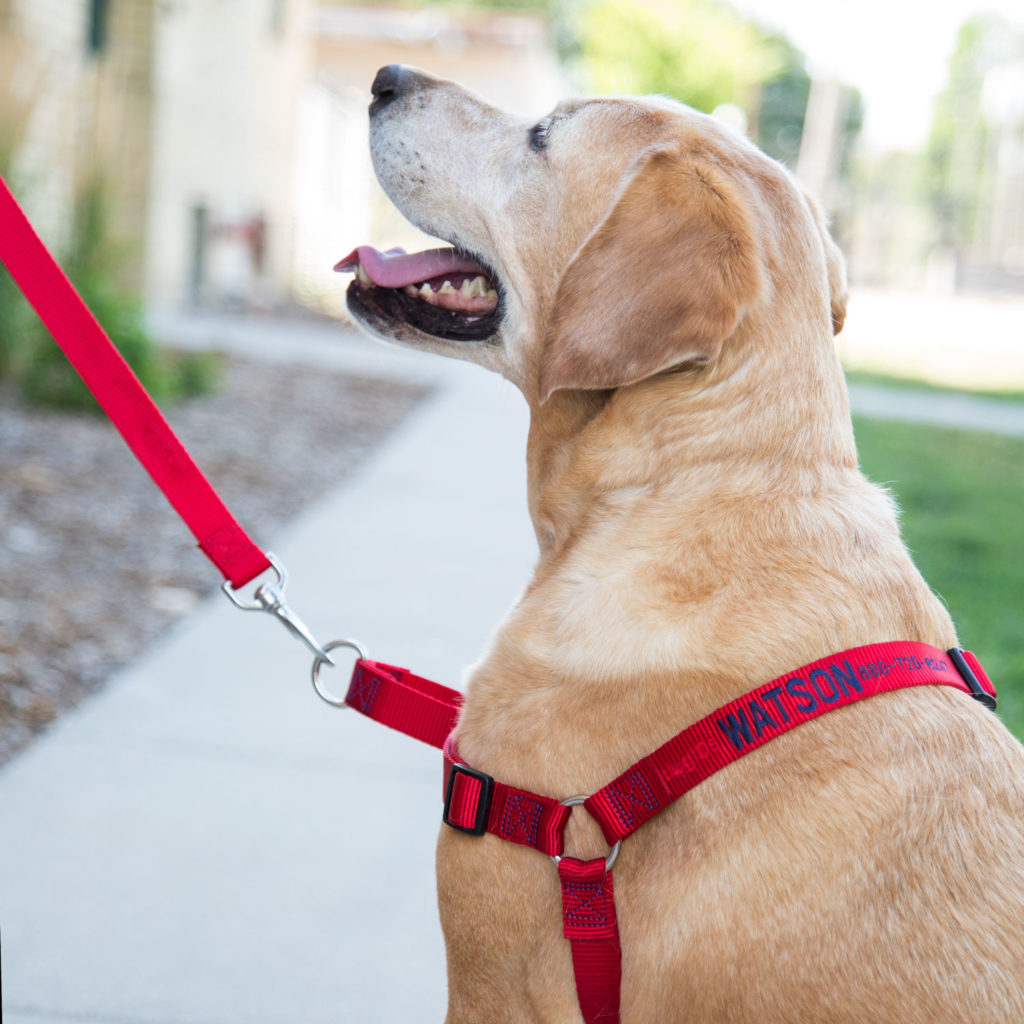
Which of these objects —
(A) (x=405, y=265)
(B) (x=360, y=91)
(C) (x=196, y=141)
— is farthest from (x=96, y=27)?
(B) (x=360, y=91)

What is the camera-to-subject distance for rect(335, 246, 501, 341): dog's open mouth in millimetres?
2559

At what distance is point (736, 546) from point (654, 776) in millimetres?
420

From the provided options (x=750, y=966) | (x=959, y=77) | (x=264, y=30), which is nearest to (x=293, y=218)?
(x=264, y=30)

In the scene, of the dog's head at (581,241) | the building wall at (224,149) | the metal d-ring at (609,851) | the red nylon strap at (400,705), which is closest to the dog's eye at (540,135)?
the dog's head at (581,241)

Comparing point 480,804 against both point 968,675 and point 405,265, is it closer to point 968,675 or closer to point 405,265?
point 968,675

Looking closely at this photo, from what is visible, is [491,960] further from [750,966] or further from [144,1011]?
[144,1011]

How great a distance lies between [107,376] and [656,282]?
3.52ft

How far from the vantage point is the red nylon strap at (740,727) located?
1.80 m

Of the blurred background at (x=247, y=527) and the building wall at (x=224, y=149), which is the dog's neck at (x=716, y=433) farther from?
the building wall at (x=224, y=149)

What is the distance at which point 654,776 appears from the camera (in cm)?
181

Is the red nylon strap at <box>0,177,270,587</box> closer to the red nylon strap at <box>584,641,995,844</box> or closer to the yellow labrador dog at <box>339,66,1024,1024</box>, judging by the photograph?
the yellow labrador dog at <box>339,66,1024,1024</box>

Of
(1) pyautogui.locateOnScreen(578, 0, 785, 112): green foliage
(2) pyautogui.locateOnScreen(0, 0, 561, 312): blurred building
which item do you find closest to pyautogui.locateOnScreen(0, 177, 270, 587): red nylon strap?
(2) pyautogui.locateOnScreen(0, 0, 561, 312): blurred building

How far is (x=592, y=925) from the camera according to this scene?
1.80 metres

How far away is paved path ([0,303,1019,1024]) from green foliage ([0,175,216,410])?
3.15 metres
